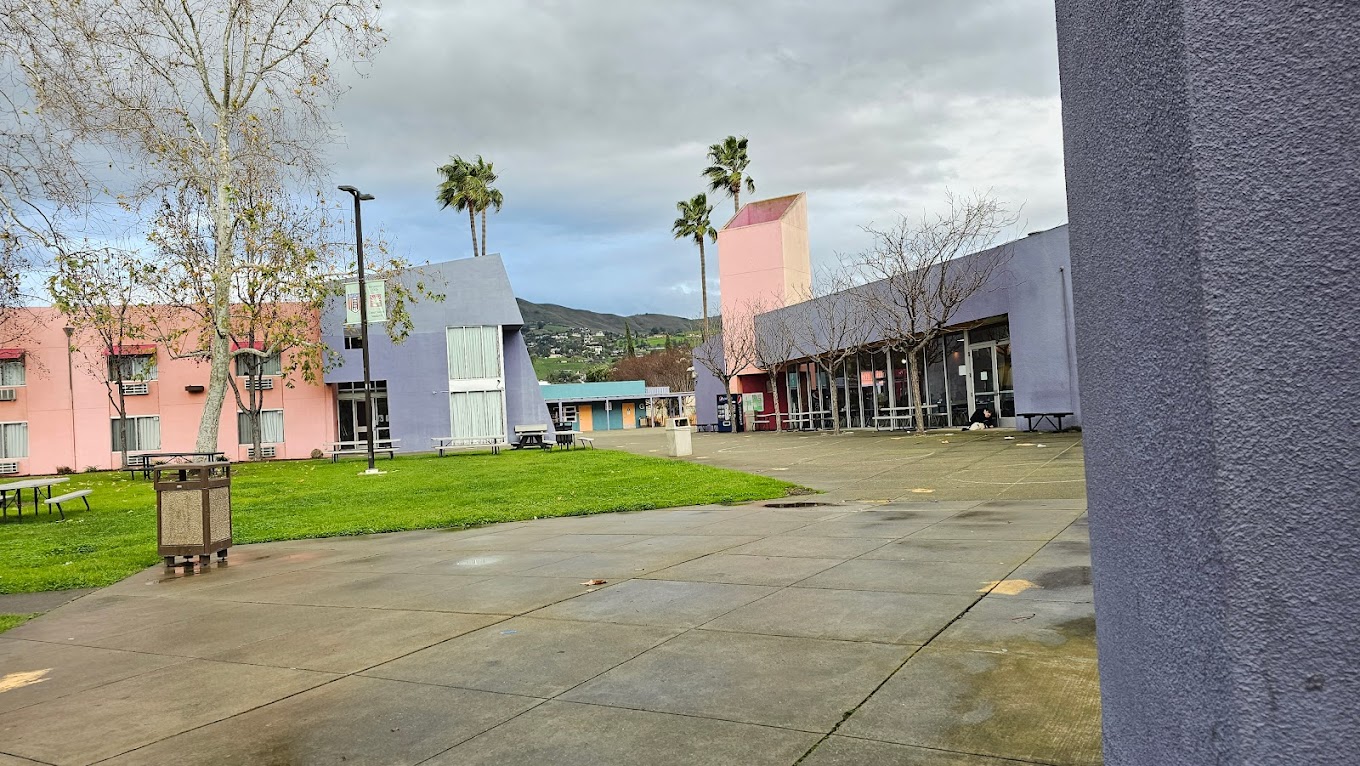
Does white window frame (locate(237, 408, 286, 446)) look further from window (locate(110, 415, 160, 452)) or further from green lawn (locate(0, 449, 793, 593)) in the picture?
green lawn (locate(0, 449, 793, 593))

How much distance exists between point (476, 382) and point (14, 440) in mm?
20314

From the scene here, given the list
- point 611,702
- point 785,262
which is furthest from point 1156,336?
point 785,262

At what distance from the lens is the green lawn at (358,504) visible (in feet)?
35.1

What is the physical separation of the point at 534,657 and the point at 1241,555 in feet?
13.1

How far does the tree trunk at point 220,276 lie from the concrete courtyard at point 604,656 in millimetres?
18120

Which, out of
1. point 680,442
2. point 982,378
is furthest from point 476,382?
point 982,378

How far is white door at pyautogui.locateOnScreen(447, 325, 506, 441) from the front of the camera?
130 ft

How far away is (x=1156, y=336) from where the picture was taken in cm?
189

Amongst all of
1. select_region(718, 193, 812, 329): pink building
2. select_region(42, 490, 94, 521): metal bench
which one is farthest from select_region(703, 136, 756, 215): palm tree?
select_region(42, 490, 94, 521): metal bench

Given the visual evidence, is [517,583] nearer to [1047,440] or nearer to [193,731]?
[193,731]

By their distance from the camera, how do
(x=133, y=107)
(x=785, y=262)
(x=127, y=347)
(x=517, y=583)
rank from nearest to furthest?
(x=517, y=583), (x=133, y=107), (x=127, y=347), (x=785, y=262)

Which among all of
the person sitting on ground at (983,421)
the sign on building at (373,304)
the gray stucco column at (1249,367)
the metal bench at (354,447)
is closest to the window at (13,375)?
the metal bench at (354,447)

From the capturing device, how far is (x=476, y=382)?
39.9 metres

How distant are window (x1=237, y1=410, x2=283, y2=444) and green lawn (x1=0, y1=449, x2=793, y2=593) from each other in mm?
15872
